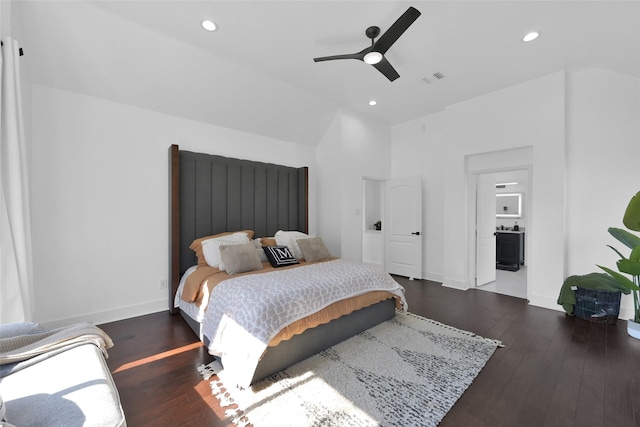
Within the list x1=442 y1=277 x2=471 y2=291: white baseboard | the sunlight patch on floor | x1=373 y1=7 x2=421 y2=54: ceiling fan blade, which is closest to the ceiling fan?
x1=373 y1=7 x2=421 y2=54: ceiling fan blade

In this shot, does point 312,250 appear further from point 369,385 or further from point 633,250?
point 633,250

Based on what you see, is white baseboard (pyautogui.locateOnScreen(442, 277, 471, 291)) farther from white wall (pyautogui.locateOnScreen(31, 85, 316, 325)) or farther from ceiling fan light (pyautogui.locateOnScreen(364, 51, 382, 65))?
white wall (pyautogui.locateOnScreen(31, 85, 316, 325))

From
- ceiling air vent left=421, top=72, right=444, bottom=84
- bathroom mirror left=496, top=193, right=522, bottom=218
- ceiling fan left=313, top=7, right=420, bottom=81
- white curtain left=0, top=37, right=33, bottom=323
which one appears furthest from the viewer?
bathroom mirror left=496, top=193, right=522, bottom=218

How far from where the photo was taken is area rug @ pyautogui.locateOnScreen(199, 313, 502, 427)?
66.6 inches

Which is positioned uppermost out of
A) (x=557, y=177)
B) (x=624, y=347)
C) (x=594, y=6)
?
(x=594, y=6)

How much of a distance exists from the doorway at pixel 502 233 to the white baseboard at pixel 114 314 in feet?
16.3

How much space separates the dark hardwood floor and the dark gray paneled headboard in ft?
3.24

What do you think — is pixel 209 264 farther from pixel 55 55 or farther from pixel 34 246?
pixel 55 55

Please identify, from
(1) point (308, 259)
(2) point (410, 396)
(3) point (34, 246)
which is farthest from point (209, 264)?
(2) point (410, 396)

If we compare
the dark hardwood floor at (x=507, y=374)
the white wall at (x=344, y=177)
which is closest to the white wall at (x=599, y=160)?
the dark hardwood floor at (x=507, y=374)

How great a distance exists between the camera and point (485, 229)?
4699mm

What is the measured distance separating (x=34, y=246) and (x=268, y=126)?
3.24 metres

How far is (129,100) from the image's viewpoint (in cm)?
327

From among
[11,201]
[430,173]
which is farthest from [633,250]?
[11,201]
